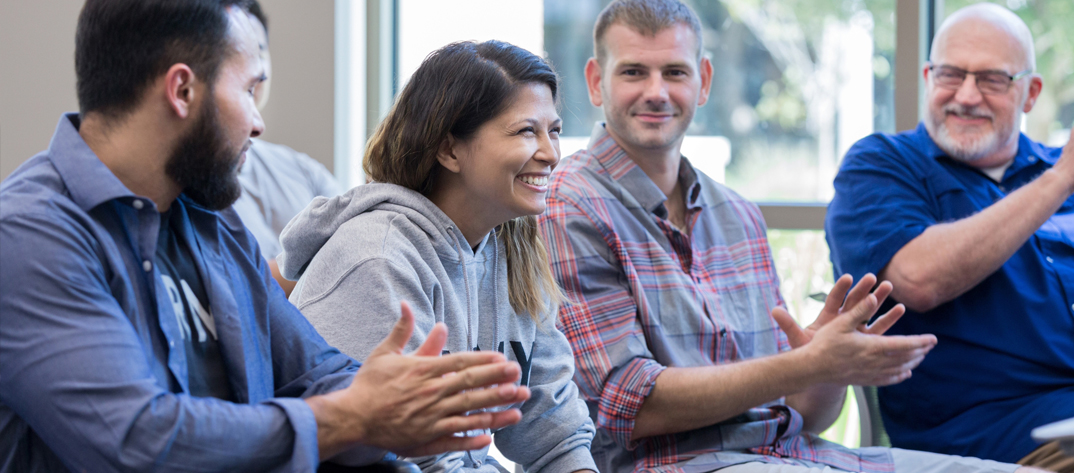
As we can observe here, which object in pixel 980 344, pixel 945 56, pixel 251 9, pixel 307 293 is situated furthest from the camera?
pixel 945 56

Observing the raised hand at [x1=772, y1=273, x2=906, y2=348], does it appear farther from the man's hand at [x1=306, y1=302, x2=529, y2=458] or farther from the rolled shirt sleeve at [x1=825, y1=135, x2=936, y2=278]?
the man's hand at [x1=306, y1=302, x2=529, y2=458]

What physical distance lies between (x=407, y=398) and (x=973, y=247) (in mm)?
1450

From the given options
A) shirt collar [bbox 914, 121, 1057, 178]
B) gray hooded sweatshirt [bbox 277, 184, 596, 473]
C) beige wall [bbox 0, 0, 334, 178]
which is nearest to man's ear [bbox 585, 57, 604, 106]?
gray hooded sweatshirt [bbox 277, 184, 596, 473]

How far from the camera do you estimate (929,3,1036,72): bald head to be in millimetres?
2141

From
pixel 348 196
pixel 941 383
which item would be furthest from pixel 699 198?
pixel 348 196

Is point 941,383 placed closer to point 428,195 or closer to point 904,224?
point 904,224

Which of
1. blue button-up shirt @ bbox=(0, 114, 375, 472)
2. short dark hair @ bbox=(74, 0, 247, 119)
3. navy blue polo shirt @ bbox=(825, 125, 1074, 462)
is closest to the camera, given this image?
blue button-up shirt @ bbox=(0, 114, 375, 472)

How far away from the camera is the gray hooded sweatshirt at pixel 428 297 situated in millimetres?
1259

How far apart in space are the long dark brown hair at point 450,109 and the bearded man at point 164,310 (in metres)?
0.39

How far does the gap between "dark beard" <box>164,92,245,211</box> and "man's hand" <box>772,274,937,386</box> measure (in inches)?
42.2

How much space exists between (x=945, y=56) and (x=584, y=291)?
1.21 metres

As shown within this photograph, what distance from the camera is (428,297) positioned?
1.32 m

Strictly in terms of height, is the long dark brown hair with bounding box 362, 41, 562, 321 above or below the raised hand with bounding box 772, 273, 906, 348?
above

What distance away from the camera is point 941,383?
192 centimetres
